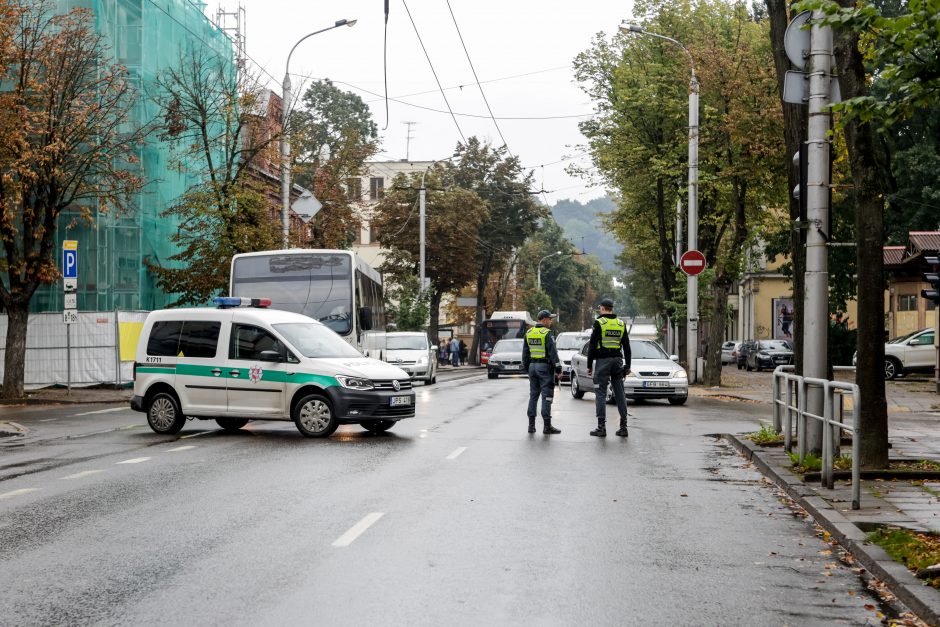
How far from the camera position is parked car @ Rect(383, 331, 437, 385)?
1367 inches

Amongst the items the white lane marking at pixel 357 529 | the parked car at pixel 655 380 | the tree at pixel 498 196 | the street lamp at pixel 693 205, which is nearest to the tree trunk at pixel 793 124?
the white lane marking at pixel 357 529

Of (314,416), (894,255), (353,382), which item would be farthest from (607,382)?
(894,255)

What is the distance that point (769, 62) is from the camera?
3256cm

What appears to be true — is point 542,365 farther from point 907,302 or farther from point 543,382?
point 907,302

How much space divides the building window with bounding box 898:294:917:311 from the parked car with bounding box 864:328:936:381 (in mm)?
7582

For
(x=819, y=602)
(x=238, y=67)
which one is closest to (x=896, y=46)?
(x=819, y=602)

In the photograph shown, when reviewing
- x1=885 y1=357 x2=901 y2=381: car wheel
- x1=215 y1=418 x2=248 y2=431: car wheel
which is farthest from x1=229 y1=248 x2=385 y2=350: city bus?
x1=885 y1=357 x2=901 y2=381: car wheel

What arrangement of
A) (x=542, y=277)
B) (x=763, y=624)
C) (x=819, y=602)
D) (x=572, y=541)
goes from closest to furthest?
(x=763, y=624) < (x=819, y=602) < (x=572, y=541) < (x=542, y=277)

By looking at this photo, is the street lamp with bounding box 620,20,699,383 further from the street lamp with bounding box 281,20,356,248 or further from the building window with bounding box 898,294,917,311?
the building window with bounding box 898,294,917,311

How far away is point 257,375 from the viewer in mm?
16594

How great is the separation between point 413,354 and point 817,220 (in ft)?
77.3

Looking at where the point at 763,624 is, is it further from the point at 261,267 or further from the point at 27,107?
the point at 27,107

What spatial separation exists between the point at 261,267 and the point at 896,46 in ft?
64.4

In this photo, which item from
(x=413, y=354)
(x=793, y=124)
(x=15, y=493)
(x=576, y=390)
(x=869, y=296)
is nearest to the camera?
(x=15, y=493)
